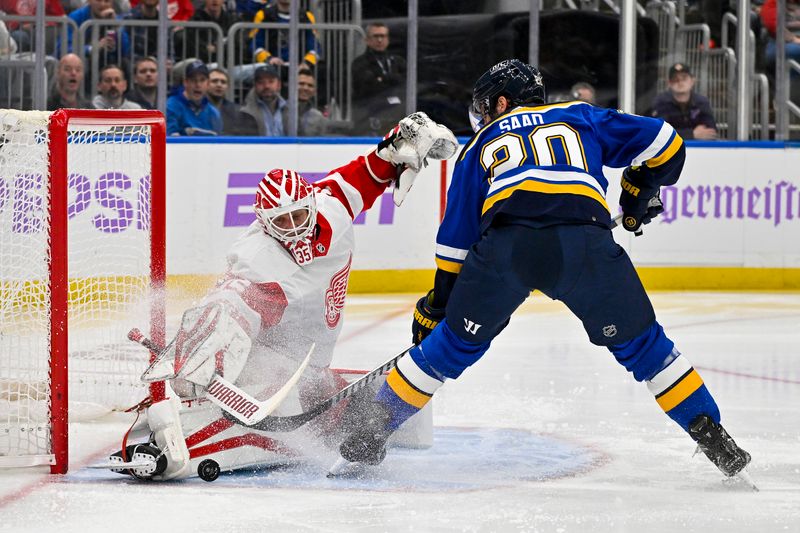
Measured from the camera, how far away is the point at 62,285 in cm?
314

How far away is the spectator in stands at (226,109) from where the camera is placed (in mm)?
7078

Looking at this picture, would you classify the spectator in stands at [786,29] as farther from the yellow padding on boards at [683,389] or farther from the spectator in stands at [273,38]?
the yellow padding on boards at [683,389]

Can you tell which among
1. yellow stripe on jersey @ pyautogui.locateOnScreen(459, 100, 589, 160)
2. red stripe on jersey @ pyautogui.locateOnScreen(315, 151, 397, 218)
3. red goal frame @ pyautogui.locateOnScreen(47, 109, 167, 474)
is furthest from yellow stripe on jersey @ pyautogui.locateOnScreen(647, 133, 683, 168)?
red goal frame @ pyautogui.locateOnScreen(47, 109, 167, 474)

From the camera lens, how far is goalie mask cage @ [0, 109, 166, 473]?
10.3 feet

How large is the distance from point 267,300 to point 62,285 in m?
0.47

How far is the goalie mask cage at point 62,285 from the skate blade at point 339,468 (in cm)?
56

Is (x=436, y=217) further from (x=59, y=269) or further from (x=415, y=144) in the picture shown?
(x=59, y=269)

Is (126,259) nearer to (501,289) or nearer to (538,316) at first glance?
(501,289)

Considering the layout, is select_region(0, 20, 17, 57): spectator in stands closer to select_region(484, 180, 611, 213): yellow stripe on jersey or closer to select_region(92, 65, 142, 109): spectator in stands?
select_region(92, 65, 142, 109): spectator in stands

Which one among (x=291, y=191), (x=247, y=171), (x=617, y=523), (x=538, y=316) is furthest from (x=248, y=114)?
(x=617, y=523)

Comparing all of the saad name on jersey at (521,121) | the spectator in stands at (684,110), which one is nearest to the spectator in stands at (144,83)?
the spectator in stands at (684,110)

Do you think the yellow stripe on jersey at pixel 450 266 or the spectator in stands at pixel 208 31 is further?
the spectator in stands at pixel 208 31

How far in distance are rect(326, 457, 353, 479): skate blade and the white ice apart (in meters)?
0.04

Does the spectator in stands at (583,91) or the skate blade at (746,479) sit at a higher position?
the spectator in stands at (583,91)
